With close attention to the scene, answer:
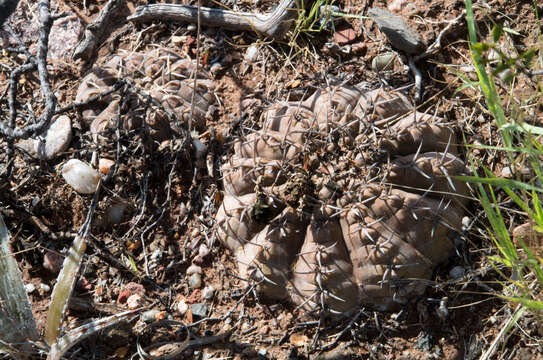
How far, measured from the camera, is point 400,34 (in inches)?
124

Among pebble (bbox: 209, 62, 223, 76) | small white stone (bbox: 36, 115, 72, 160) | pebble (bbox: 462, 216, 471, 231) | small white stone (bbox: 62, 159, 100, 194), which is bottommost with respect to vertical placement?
pebble (bbox: 462, 216, 471, 231)

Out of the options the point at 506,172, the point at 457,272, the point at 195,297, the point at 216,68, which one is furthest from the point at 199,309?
the point at 506,172

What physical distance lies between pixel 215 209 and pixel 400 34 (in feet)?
4.89

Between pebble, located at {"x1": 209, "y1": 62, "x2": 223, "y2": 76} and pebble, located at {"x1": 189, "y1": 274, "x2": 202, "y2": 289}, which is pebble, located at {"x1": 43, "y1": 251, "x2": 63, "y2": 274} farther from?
pebble, located at {"x1": 209, "y1": 62, "x2": 223, "y2": 76}

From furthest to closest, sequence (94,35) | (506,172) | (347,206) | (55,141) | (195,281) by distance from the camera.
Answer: (94,35), (55,141), (195,281), (506,172), (347,206)

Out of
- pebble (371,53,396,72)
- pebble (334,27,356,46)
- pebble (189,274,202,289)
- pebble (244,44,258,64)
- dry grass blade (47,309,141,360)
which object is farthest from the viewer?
pebble (244,44,258,64)

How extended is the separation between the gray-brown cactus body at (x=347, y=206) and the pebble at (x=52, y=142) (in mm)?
1263

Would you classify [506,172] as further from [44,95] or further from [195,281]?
[44,95]

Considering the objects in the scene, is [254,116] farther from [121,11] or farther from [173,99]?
[121,11]

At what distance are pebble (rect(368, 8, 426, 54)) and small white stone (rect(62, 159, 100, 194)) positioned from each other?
1906mm

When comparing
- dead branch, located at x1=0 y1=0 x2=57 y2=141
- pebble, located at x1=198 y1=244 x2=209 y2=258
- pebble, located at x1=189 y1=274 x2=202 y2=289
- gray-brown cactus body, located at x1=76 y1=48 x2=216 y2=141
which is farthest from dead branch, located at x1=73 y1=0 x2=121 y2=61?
pebble, located at x1=189 y1=274 x2=202 y2=289

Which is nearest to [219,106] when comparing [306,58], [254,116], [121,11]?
[254,116]

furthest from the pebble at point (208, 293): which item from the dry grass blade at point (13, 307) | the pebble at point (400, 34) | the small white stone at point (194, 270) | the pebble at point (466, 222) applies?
the pebble at point (400, 34)

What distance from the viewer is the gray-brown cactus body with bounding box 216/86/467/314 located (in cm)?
238
